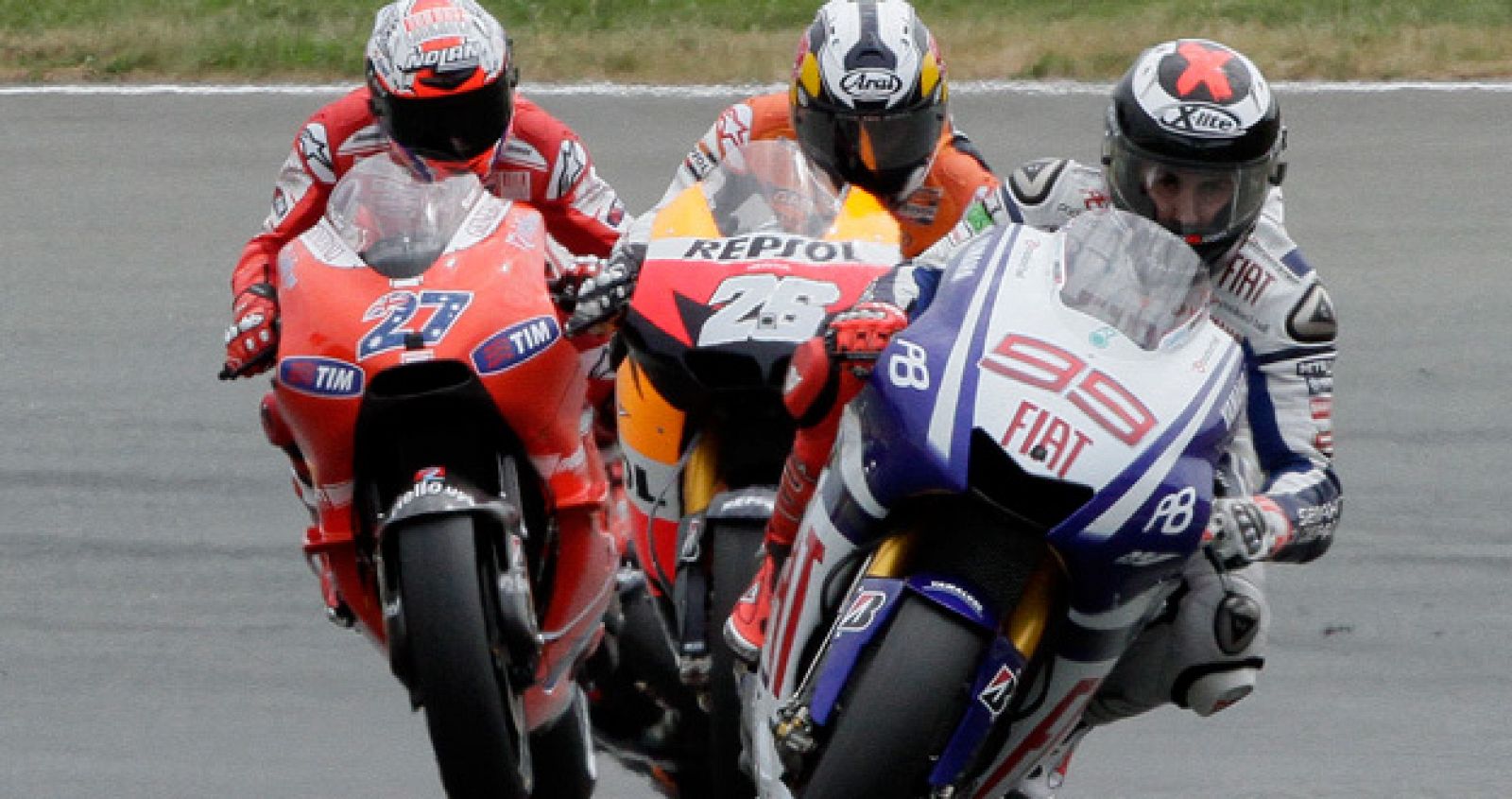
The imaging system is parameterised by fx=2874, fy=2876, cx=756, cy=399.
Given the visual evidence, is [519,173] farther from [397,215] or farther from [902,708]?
[902,708]

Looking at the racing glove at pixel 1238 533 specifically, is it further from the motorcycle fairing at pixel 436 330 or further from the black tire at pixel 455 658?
the motorcycle fairing at pixel 436 330

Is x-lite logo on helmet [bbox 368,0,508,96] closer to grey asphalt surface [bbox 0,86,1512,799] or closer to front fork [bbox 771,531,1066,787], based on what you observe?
grey asphalt surface [bbox 0,86,1512,799]

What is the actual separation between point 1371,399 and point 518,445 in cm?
399

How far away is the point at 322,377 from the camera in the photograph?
5414 millimetres

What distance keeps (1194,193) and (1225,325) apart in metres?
0.30

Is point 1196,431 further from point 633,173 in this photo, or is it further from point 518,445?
point 633,173

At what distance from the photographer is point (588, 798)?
620 centimetres

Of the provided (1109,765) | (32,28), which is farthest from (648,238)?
(32,28)

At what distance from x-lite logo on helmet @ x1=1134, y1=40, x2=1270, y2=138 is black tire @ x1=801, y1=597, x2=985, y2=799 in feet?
3.87

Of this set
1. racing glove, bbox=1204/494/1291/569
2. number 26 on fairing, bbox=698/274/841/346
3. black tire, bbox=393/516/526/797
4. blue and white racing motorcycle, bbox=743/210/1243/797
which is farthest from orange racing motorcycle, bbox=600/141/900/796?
Result: racing glove, bbox=1204/494/1291/569

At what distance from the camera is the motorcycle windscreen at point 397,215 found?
5.59 metres

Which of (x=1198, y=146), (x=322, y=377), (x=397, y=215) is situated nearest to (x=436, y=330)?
(x=322, y=377)

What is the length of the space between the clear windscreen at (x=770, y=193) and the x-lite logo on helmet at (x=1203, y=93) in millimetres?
694

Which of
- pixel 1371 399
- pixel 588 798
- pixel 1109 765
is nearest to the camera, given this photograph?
pixel 588 798
